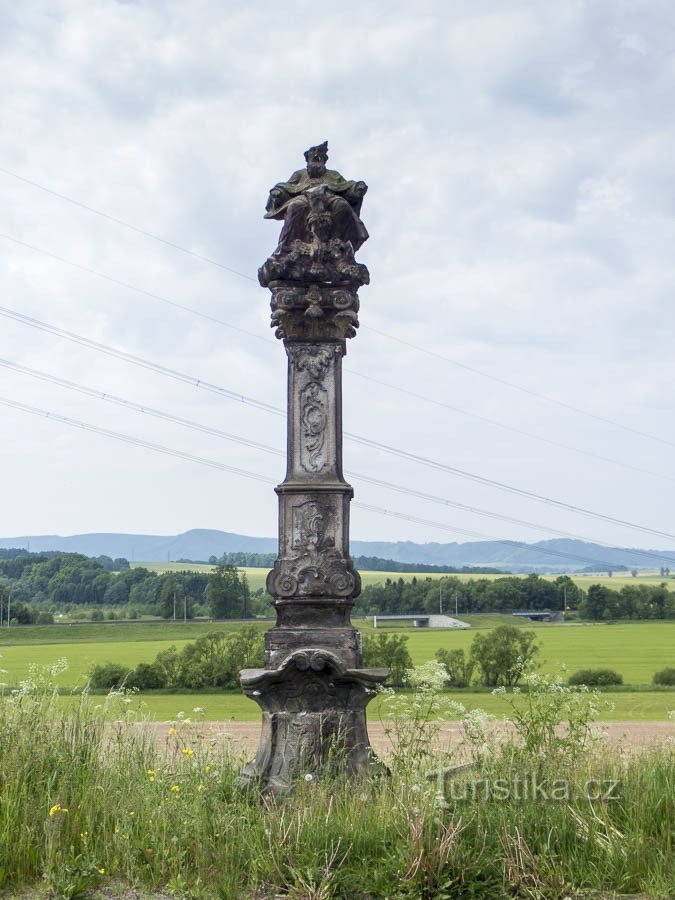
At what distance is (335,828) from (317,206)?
18.8ft

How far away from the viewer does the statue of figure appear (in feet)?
30.7

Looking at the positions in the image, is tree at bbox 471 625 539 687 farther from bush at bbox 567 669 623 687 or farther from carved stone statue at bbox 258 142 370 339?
carved stone statue at bbox 258 142 370 339

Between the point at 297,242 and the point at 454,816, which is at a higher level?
the point at 297,242

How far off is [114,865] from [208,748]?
3012 millimetres

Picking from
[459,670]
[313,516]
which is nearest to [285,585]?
[313,516]

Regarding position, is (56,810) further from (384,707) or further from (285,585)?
(384,707)

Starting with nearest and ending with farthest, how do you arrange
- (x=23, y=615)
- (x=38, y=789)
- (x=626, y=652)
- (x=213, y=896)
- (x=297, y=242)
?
(x=213, y=896), (x=38, y=789), (x=297, y=242), (x=626, y=652), (x=23, y=615)

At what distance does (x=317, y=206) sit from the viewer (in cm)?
935

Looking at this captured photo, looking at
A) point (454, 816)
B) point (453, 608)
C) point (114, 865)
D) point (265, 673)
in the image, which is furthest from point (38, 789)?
point (453, 608)

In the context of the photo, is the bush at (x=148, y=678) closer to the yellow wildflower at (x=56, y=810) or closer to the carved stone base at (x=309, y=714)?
the carved stone base at (x=309, y=714)

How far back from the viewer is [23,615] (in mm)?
70562

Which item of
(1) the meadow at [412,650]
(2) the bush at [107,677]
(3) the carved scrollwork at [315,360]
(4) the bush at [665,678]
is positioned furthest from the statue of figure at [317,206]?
(4) the bush at [665,678]

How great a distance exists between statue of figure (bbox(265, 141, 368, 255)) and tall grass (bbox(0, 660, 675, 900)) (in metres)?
4.75

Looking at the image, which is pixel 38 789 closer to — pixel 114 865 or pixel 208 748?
pixel 114 865
